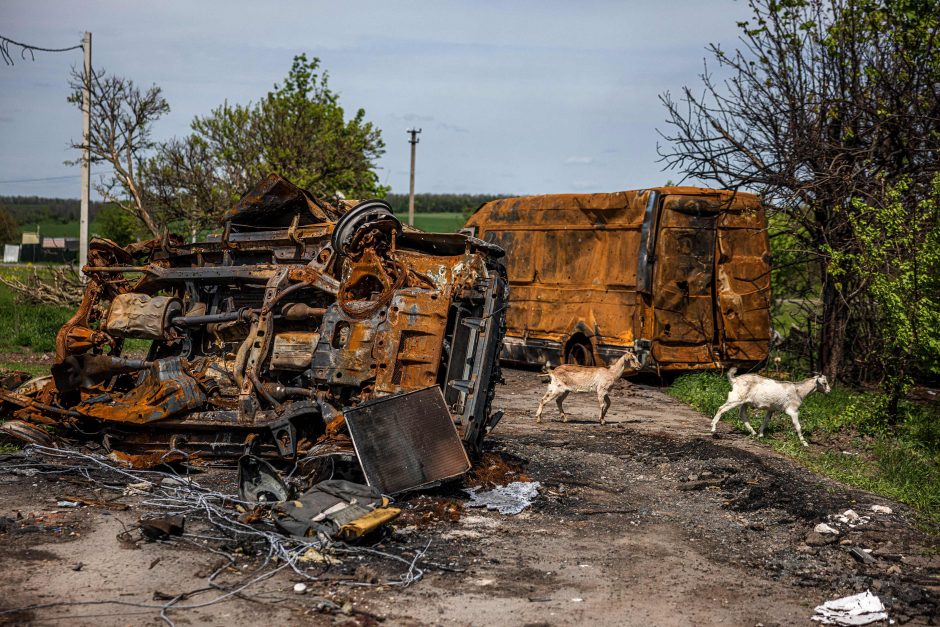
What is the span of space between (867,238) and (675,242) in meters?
4.62

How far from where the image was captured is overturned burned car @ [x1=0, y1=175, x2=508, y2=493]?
8055 mm

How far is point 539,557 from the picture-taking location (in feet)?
21.4

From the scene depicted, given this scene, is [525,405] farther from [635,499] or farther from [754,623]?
[754,623]

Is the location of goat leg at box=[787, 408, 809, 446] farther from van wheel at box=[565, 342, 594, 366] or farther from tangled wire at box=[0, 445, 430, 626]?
tangled wire at box=[0, 445, 430, 626]

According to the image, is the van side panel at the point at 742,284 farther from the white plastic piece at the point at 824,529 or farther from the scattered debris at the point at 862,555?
the scattered debris at the point at 862,555

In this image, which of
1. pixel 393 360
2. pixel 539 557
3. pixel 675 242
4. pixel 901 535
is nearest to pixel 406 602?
pixel 539 557

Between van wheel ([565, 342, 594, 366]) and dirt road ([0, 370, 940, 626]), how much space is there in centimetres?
688

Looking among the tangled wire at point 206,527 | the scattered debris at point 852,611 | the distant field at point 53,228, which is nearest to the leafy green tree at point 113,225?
the distant field at point 53,228

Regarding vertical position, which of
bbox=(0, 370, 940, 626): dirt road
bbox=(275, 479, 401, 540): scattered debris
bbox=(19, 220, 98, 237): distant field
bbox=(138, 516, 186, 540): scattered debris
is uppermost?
bbox=(19, 220, 98, 237): distant field

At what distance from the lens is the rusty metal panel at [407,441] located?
7.49 metres

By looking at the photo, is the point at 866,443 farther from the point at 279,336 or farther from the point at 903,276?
the point at 279,336

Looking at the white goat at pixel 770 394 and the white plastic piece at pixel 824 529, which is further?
the white goat at pixel 770 394

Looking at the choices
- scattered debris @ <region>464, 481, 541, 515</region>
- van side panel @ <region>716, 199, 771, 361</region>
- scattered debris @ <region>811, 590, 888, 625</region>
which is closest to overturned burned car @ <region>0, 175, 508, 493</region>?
scattered debris @ <region>464, 481, 541, 515</region>

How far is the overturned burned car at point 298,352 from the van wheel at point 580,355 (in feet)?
24.0
